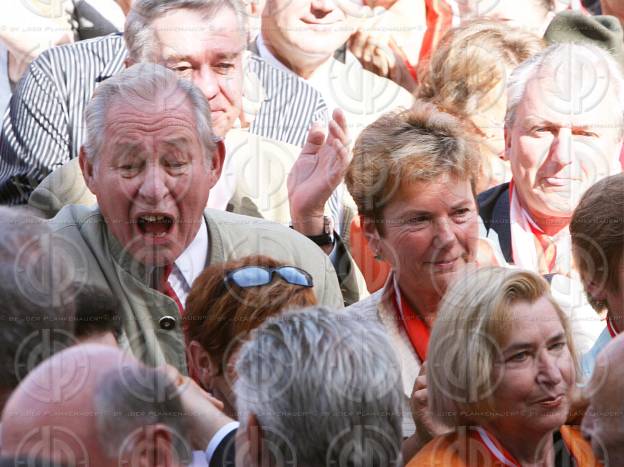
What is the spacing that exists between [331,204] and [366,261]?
16 centimetres

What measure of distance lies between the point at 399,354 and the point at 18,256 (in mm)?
899

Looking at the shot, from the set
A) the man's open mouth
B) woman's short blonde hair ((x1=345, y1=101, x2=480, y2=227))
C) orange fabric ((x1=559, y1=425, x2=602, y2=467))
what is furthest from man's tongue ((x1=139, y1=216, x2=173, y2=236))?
orange fabric ((x1=559, y1=425, x2=602, y2=467))

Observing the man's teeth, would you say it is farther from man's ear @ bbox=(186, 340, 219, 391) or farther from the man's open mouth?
man's ear @ bbox=(186, 340, 219, 391)

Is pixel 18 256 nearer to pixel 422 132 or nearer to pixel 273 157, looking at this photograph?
pixel 273 157

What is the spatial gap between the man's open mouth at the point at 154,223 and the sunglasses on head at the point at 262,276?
202mm

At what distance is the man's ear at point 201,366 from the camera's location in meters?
3.05

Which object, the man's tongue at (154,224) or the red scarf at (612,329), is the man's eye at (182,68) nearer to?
the man's tongue at (154,224)

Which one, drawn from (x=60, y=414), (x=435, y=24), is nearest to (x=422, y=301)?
(x=435, y=24)

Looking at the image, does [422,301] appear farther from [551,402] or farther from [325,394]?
[325,394]

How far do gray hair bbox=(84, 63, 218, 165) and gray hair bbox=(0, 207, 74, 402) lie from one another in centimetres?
24

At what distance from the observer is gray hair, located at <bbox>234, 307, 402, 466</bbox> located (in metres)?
2.52

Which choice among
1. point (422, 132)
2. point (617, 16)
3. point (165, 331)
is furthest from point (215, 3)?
point (617, 16)

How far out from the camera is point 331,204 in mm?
3295

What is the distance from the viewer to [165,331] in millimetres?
3109
